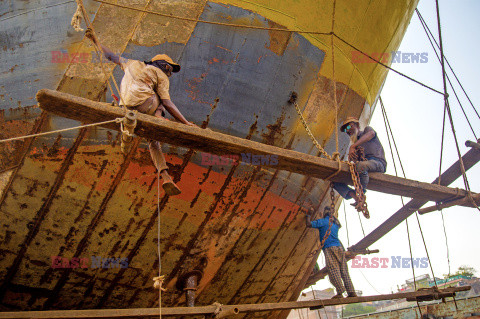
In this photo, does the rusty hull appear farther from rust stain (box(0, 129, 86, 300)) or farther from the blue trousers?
the blue trousers

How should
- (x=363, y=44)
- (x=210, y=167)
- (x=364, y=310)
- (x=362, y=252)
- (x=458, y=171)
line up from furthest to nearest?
(x=364, y=310) → (x=362, y=252) → (x=458, y=171) → (x=363, y=44) → (x=210, y=167)

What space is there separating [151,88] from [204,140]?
781mm

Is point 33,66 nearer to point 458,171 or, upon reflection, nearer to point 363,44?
point 363,44

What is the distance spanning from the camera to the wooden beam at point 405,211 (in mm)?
5016

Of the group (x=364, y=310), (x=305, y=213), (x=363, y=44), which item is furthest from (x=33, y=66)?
(x=364, y=310)

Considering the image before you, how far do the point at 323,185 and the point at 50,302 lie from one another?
144 inches

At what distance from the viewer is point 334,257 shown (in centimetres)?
450

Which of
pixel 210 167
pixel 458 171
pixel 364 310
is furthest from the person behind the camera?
pixel 364 310

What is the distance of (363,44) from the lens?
Answer: 4578mm

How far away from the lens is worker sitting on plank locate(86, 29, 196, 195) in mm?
3184

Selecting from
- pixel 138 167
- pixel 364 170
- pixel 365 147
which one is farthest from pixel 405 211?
pixel 138 167

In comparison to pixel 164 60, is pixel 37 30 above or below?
above

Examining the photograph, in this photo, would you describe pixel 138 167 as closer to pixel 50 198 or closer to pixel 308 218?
pixel 50 198

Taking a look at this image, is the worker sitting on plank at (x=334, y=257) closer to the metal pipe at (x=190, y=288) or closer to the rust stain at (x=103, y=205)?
the metal pipe at (x=190, y=288)
